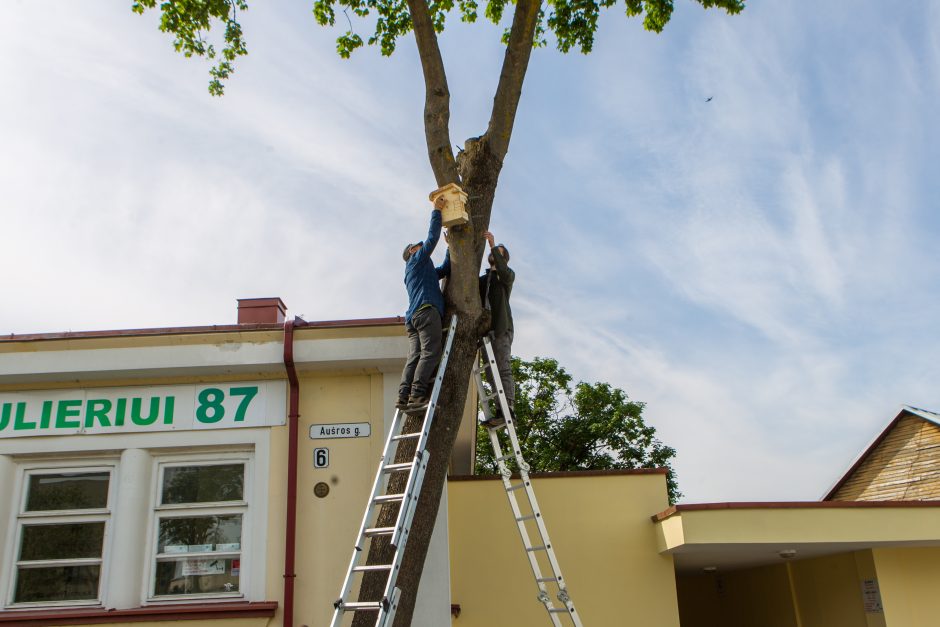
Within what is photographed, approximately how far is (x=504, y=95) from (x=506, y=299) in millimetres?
1860

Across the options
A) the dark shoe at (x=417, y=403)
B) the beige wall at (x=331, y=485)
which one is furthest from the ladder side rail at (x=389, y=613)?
the beige wall at (x=331, y=485)

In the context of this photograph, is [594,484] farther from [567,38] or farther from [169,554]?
[567,38]

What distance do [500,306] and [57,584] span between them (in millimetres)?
4694

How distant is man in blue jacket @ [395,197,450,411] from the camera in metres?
6.00

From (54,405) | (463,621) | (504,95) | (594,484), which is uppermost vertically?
(504,95)

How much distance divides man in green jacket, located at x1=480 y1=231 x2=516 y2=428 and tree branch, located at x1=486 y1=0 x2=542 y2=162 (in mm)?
899

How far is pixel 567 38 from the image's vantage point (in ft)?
29.7

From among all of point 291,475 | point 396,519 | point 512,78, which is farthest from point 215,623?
point 512,78

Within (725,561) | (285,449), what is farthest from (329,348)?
(725,561)

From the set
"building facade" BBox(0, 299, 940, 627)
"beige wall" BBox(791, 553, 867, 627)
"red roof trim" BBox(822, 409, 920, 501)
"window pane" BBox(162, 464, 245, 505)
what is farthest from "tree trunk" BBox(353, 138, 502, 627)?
"red roof trim" BBox(822, 409, 920, 501)

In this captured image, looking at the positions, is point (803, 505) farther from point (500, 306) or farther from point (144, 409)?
point (144, 409)

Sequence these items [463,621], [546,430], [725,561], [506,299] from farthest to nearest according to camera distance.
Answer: [546,430]
[725,561]
[463,621]
[506,299]

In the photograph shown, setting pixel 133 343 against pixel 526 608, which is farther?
pixel 526 608

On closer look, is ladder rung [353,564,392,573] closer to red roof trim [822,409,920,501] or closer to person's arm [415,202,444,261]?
person's arm [415,202,444,261]
